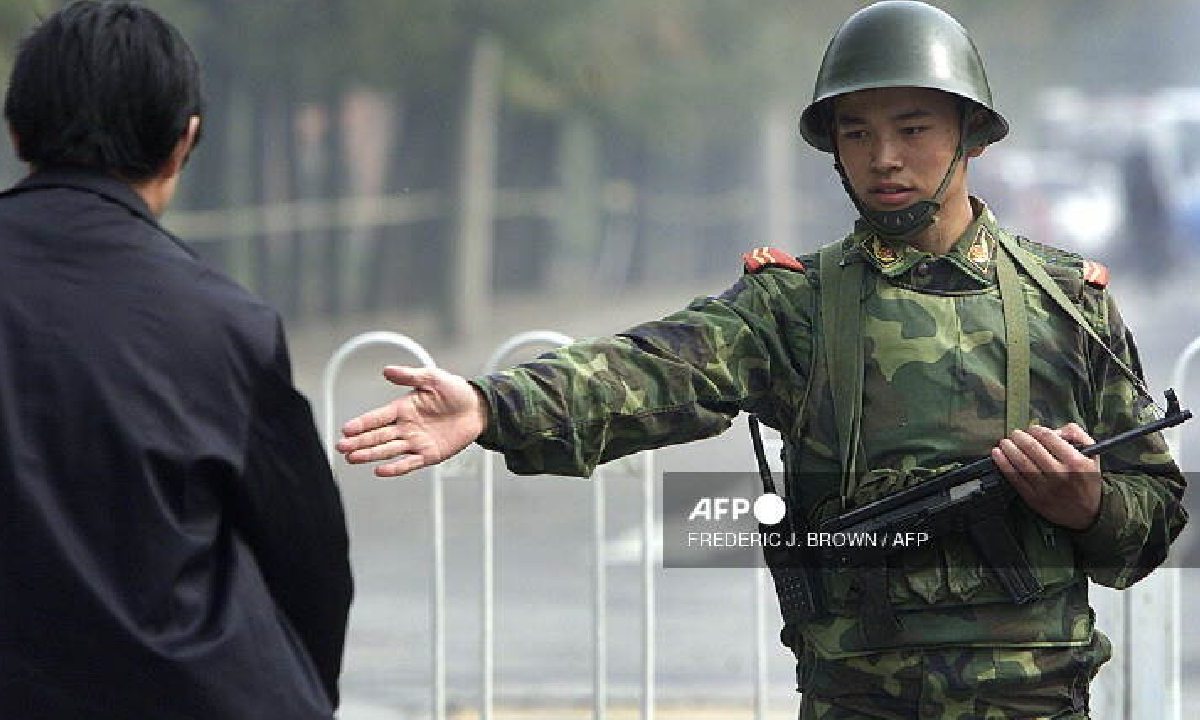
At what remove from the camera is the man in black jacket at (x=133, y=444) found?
259cm

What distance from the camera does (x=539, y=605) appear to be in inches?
368

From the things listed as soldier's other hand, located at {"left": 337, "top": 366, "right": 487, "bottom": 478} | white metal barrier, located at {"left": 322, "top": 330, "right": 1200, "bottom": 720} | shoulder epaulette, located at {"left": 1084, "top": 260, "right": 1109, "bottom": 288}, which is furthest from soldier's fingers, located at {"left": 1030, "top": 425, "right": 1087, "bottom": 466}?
white metal barrier, located at {"left": 322, "top": 330, "right": 1200, "bottom": 720}

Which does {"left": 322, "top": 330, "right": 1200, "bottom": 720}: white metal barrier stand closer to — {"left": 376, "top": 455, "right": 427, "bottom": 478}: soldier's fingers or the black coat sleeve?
{"left": 376, "top": 455, "right": 427, "bottom": 478}: soldier's fingers

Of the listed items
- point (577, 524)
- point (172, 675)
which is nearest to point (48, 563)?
point (172, 675)

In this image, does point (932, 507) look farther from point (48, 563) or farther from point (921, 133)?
point (48, 563)

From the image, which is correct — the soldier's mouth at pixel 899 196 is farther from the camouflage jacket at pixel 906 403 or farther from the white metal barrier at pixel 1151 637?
the white metal barrier at pixel 1151 637

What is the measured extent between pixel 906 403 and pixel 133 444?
1.19 m

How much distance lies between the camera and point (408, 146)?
73.8 feet

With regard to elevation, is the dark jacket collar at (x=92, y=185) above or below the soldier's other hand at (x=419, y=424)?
above

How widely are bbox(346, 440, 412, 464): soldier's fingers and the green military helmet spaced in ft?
2.82

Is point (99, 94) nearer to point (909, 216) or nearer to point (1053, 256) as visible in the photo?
point (909, 216)

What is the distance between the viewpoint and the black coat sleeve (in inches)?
105

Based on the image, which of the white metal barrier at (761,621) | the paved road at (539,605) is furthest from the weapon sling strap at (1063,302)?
the paved road at (539,605)

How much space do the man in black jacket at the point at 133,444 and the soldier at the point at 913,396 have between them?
0.52m
